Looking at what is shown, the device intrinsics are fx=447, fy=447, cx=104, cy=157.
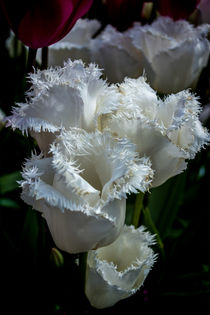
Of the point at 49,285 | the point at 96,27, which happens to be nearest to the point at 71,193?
the point at 49,285

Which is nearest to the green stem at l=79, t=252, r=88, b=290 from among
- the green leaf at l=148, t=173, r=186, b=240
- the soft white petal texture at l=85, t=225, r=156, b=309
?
the soft white petal texture at l=85, t=225, r=156, b=309

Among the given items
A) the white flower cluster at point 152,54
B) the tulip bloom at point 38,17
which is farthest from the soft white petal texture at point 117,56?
the tulip bloom at point 38,17

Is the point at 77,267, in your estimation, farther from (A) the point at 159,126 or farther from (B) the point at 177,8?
(B) the point at 177,8

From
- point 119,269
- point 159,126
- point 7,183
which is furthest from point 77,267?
point 7,183

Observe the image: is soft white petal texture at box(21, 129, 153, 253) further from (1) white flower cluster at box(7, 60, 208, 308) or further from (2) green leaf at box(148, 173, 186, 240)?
(2) green leaf at box(148, 173, 186, 240)

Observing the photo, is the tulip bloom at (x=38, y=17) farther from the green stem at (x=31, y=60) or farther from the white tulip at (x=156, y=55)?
the white tulip at (x=156, y=55)

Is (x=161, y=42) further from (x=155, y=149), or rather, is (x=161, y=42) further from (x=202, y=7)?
(x=155, y=149)
